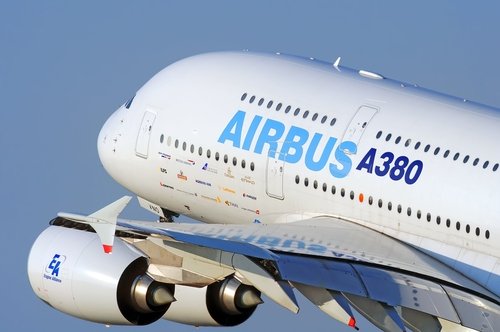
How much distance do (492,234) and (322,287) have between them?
5.28 metres

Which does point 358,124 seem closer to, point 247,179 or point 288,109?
point 288,109

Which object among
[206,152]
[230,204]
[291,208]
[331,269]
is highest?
[206,152]

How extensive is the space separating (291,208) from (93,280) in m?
5.64

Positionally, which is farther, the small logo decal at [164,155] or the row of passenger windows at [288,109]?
the small logo decal at [164,155]

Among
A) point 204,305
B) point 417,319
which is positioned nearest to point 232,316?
point 204,305

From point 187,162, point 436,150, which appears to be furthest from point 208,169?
point 436,150

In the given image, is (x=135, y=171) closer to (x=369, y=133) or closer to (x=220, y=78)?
(x=220, y=78)

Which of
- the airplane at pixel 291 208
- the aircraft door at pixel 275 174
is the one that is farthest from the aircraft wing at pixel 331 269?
the aircraft door at pixel 275 174

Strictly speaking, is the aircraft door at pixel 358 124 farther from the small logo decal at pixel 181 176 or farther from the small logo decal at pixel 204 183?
the small logo decal at pixel 181 176

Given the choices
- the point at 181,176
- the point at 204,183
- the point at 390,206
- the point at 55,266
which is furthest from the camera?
the point at 181,176

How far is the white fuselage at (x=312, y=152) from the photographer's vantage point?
189ft

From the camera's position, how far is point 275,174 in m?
61.5

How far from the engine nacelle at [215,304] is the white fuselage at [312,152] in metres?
3.00

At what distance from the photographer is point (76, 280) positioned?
58969 mm
